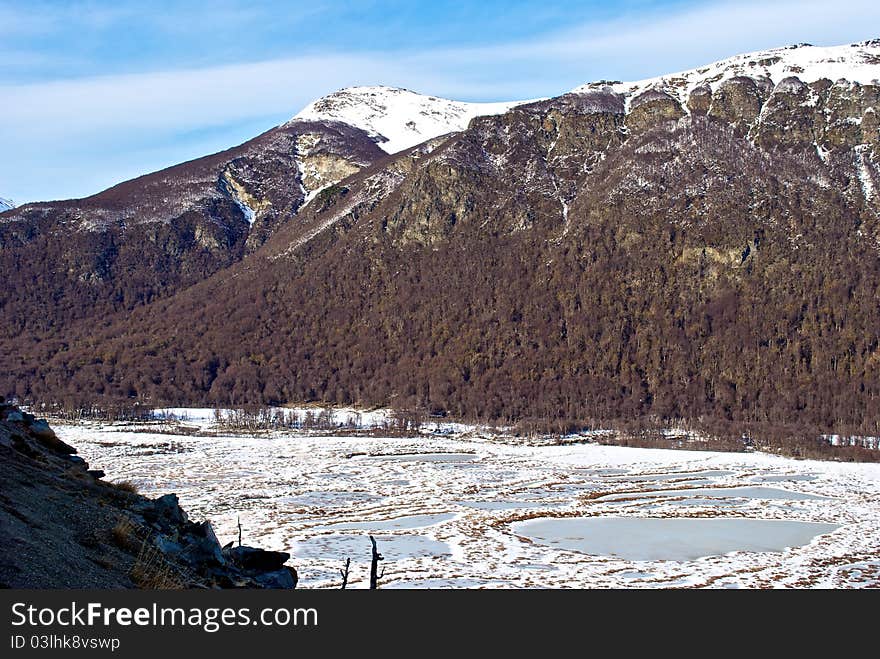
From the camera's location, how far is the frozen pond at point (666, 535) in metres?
42.1

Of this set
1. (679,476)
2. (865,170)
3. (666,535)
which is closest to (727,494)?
(679,476)

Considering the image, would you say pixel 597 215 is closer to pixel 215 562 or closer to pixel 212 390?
pixel 212 390

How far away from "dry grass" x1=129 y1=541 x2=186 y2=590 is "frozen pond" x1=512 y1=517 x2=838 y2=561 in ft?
98.9

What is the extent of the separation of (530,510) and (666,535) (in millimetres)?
11060

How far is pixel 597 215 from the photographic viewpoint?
182 meters

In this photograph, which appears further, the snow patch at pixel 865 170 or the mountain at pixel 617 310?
the snow patch at pixel 865 170

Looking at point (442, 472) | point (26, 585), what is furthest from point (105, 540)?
point (442, 472)

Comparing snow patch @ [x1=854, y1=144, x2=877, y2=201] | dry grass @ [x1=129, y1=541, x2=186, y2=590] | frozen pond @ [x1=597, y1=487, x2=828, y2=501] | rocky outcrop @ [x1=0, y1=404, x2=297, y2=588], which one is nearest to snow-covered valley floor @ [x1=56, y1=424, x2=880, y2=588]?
frozen pond @ [x1=597, y1=487, x2=828, y2=501]

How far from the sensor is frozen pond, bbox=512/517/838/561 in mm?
42094

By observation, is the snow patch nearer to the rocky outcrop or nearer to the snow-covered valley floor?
the snow-covered valley floor

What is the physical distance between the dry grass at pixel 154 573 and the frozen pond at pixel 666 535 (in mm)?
30139

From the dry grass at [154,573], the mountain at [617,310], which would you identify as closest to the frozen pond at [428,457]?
the mountain at [617,310]

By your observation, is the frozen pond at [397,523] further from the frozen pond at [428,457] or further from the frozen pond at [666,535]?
the frozen pond at [428,457]

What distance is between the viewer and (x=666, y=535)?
152 feet
